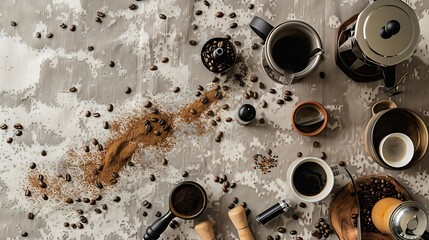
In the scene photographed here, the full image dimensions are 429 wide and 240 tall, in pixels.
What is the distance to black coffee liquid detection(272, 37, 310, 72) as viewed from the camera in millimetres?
1224

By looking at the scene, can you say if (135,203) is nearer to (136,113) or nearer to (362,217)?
(136,113)

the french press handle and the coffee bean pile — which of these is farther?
the coffee bean pile

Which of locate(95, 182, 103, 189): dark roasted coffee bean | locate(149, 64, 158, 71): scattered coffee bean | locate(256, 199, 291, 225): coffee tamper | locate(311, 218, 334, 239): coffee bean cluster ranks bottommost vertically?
locate(311, 218, 334, 239): coffee bean cluster

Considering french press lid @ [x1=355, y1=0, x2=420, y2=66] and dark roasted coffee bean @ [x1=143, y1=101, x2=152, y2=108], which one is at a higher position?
french press lid @ [x1=355, y1=0, x2=420, y2=66]

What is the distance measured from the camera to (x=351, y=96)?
1.31m

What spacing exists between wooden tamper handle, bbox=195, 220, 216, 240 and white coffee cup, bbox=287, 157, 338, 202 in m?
0.23

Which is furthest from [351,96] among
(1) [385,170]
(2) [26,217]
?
(2) [26,217]

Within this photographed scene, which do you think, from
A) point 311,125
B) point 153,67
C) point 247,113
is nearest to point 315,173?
point 311,125

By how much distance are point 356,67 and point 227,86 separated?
0.33 metres

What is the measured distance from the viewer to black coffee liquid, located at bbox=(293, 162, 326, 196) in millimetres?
1251

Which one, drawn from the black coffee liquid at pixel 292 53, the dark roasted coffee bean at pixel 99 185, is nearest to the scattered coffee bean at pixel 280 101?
the black coffee liquid at pixel 292 53

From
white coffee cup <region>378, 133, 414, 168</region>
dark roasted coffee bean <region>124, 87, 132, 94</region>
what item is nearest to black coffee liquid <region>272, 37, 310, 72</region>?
white coffee cup <region>378, 133, 414, 168</region>

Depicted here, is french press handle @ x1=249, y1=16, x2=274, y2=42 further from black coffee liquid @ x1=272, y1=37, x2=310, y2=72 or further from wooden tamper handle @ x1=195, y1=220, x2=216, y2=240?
wooden tamper handle @ x1=195, y1=220, x2=216, y2=240

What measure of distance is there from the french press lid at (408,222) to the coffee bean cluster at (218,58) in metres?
0.53
